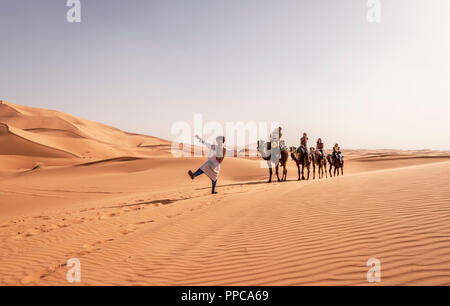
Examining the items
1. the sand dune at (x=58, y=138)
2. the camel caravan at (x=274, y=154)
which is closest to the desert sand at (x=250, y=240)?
the camel caravan at (x=274, y=154)

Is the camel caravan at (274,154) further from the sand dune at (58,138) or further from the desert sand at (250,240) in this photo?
the sand dune at (58,138)

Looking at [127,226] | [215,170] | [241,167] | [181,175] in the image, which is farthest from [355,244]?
[241,167]

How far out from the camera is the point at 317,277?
3.31 m

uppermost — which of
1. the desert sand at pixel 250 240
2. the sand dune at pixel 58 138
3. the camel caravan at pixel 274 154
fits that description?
the sand dune at pixel 58 138

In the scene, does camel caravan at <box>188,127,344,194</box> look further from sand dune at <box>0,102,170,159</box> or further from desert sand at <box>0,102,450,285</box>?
sand dune at <box>0,102,170,159</box>

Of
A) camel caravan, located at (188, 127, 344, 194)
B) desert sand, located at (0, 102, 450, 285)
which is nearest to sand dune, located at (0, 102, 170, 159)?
camel caravan, located at (188, 127, 344, 194)

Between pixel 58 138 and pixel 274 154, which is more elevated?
pixel 58 138

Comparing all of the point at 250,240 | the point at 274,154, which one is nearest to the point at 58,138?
the point at 274,154

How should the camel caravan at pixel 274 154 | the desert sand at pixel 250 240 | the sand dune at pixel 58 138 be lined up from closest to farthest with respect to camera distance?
the desert sand at pixel 250 240 < the camel caravan at pixel 274 154 < the sand dune at pixel 58 138

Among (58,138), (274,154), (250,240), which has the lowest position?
(250,240)

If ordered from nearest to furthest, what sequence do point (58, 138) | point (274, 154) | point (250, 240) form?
point (250, 240), point (274, 154), point (58, 138)

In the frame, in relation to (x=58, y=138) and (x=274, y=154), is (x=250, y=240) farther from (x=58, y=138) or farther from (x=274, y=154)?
(x=58, y=138)

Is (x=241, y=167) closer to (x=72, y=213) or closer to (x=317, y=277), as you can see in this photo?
(x=72, y=213)

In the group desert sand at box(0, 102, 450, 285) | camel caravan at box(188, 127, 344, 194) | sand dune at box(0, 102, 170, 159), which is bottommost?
desert sand at box(0, 102, 450, 285)
